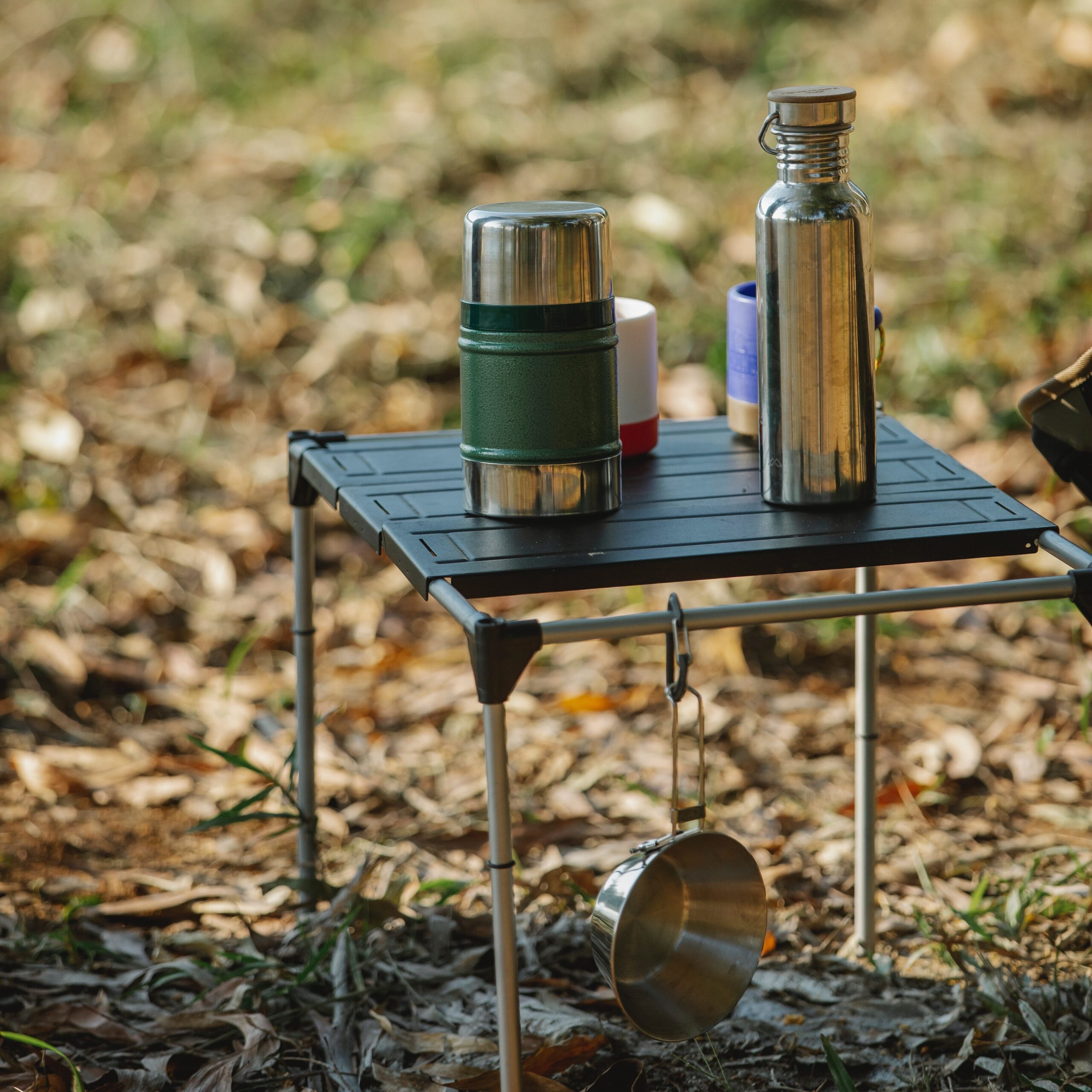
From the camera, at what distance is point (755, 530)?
1.41 metres

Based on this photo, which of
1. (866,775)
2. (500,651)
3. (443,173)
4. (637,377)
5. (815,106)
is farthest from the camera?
(443,173)

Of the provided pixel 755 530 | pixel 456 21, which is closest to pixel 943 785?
pixel 755 530

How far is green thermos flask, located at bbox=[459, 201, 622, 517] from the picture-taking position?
1.37 metres

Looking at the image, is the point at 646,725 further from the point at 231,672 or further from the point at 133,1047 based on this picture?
the point at 133,1047

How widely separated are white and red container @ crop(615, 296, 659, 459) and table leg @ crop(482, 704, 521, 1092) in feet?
1.58

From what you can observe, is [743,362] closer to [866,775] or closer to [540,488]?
[540,488]

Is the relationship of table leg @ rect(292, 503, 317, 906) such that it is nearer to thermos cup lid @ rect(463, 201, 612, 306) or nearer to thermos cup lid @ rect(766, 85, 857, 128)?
thermos cup lid @ rect(463, 201, 612, 306)

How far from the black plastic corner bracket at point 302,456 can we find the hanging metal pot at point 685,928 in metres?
0.65

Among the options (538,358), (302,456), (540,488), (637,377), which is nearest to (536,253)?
(538,358)

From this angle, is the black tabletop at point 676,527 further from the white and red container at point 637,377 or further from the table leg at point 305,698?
the table leg at point 305,698

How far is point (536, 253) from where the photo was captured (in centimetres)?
136

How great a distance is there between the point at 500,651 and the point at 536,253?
37 centimetres

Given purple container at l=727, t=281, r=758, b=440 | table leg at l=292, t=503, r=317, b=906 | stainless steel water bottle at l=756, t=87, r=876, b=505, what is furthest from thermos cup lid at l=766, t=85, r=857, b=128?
table leg at l=292, t=503, r=317, b=906

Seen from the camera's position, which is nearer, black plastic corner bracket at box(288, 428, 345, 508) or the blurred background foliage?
black plastic corner bracket at box(288, 428, 345, 508)
